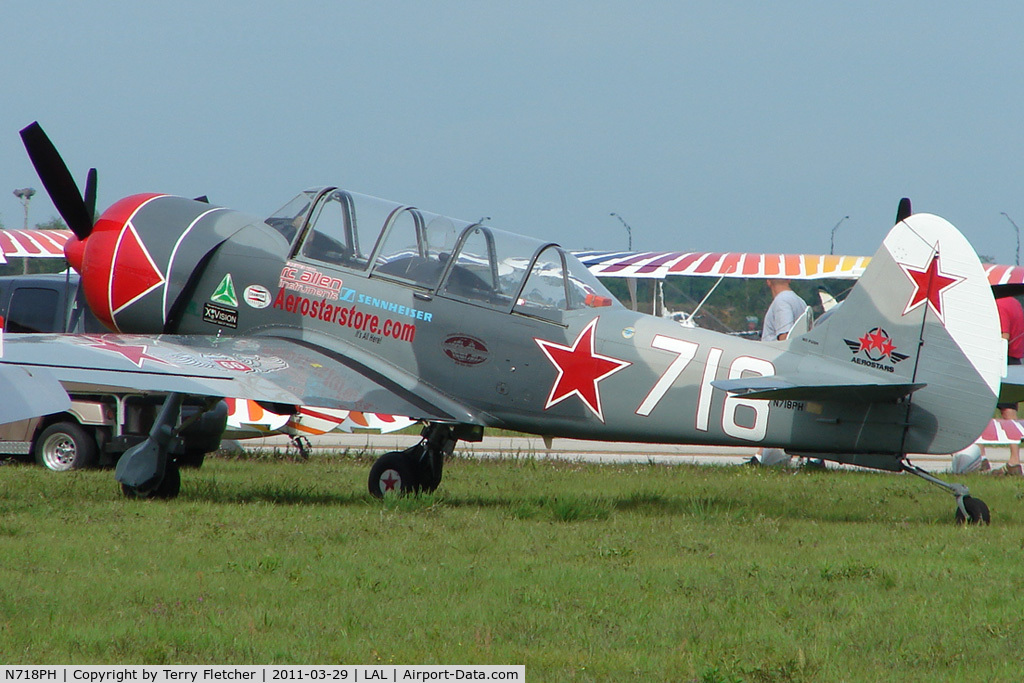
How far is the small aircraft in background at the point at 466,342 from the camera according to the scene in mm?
7492

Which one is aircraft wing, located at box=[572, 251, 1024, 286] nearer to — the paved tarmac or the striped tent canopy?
the paved tarmac

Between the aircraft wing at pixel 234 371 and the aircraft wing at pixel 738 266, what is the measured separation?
10.6 metres

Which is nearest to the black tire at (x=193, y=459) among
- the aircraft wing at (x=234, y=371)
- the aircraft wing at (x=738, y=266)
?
the aircraft wing at (x=234, y=371)

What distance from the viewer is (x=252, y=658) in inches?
167

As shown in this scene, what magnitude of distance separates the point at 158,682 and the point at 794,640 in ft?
8.56

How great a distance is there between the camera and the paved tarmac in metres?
13.9

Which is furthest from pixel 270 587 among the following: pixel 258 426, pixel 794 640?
pixel 258 426

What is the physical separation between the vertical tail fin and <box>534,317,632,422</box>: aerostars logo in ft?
5.96

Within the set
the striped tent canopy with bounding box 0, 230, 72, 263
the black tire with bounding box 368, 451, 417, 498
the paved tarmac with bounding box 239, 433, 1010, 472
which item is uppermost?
the striped tent canopy with bounding box 0, 230, 72, 263

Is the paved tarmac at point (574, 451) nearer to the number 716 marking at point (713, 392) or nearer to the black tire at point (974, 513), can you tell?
the number 716 marking at point (713, 392)

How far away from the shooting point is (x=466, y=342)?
846 centimetres

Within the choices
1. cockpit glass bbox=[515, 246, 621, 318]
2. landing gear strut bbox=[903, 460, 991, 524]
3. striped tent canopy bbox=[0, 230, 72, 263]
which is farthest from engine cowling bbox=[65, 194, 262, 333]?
striped tent canopy bbox=[0, 230, 72, 263]

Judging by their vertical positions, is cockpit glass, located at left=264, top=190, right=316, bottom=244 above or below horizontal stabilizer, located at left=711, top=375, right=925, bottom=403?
above

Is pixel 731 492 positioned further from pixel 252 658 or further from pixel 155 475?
pixel 252 658
